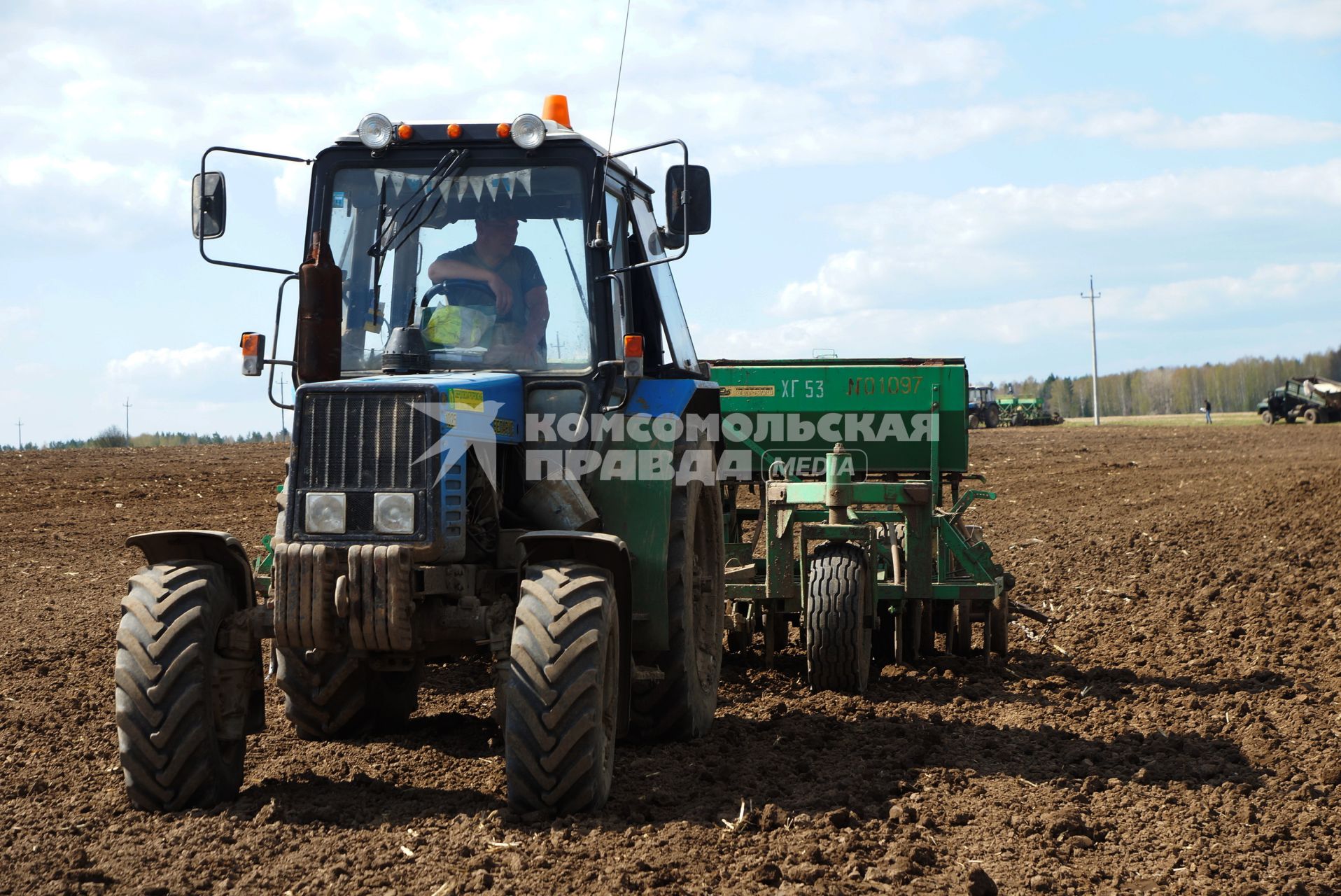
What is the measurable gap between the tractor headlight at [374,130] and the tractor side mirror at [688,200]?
1.23 meters

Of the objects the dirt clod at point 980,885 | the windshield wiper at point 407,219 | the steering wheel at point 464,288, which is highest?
the windshield wiper at point 407,219

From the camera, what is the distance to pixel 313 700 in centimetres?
629

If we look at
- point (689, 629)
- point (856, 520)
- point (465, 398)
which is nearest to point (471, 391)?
point (465, 398)

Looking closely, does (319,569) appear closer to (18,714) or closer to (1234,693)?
(18,714)

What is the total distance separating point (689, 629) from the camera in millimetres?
6293

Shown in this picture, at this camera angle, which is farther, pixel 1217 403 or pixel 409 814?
pixel 1217 403

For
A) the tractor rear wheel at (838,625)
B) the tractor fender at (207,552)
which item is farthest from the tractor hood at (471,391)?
the tractor rear wheel at (838,625)

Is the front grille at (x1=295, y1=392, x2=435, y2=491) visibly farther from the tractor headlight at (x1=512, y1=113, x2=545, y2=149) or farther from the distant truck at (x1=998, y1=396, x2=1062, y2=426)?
the distant truck at (x1=998, y1=396, x2=1062, y2=426)

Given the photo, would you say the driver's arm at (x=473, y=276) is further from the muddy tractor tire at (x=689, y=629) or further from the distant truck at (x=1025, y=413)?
the distant truck at (x=1025, y=413)

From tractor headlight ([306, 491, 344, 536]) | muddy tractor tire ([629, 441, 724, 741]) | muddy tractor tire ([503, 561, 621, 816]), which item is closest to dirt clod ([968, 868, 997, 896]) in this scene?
muddy tractor tire ([503, 561, 621, 816])

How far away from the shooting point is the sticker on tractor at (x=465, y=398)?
5.12m

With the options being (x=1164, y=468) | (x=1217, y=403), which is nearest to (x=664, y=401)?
(x=1164, y=468)

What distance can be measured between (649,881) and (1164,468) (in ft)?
78.5

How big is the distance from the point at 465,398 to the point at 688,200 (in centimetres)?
128
